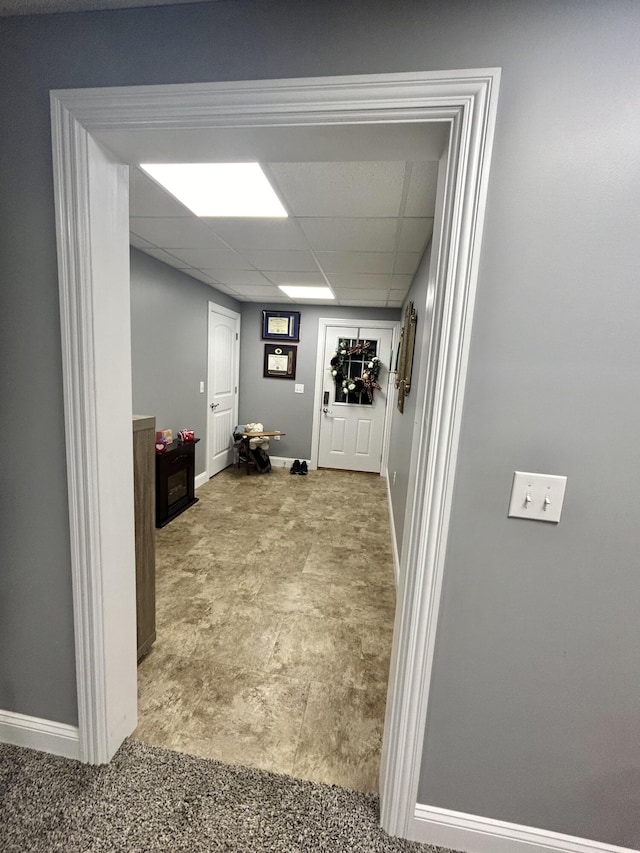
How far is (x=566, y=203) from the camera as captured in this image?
0.82m

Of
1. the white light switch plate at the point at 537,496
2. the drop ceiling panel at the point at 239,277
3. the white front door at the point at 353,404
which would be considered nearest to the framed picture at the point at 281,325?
the white front door at the point at 353,404

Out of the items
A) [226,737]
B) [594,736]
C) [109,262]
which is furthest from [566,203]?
[226,737]

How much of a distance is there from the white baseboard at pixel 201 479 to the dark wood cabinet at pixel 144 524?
7.72ft

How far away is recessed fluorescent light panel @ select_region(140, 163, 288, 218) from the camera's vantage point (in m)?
1.60

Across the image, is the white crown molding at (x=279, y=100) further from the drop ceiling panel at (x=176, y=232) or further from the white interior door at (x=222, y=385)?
the white interior door at (x=222, y=385)

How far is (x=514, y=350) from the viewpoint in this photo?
2.91ft

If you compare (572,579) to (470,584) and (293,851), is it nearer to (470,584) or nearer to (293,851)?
(470,584)

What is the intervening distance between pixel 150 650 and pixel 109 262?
1.81 meters

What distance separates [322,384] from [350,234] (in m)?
2.85

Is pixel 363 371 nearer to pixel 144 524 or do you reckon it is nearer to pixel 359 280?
pixel 359 280

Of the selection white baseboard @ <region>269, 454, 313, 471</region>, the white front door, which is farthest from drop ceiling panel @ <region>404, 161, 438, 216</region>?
white baseboard @ <region>269, 454, 313, 471</region>

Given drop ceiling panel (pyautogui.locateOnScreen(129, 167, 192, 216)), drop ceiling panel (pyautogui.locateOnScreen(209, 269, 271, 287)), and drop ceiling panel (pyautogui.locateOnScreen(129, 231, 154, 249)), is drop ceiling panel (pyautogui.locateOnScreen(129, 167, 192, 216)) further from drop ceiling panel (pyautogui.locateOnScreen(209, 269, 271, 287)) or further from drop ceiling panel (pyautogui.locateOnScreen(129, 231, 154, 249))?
drop ceiling panel (pyautogui.locateOnScreen(209, 269, 271, 287))

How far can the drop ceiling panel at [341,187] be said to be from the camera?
1515mm

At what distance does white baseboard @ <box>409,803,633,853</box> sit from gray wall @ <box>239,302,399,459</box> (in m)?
4.20
